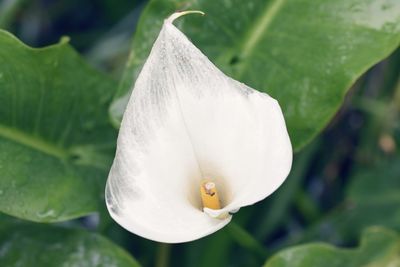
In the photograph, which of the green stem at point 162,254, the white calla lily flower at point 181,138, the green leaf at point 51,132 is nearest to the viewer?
the white calla lily flower at point 181,138

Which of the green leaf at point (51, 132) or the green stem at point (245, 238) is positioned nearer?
the green leaf at point (51, 132)

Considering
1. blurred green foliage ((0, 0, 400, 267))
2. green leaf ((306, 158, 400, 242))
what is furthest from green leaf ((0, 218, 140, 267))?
green leaf ((306, 158, 400, 242))

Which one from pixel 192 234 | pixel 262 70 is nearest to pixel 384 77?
pixel 262 70

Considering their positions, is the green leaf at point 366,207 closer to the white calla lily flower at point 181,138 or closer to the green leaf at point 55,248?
the green leaf at point 55,248

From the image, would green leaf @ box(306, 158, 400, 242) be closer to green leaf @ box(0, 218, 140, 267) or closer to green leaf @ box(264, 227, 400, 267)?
green leaf @ box(264, 227, 400, 267)

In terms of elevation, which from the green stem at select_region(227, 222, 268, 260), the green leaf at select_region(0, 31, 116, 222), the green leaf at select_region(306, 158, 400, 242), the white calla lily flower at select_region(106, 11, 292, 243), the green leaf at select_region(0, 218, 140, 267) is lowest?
the green leaf at select_region(306, 158, 400, 242)

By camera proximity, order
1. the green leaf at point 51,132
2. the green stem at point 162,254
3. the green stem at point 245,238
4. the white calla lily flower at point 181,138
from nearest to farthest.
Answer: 1. the white calla lily flower at point 181,138
2. the green leaf at point 51,132
3. the green stem at point 245,238
4. the green stem at point 162,254

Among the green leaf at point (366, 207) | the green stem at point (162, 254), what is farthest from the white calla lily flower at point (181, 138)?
the green leaf at point (366, 207)
